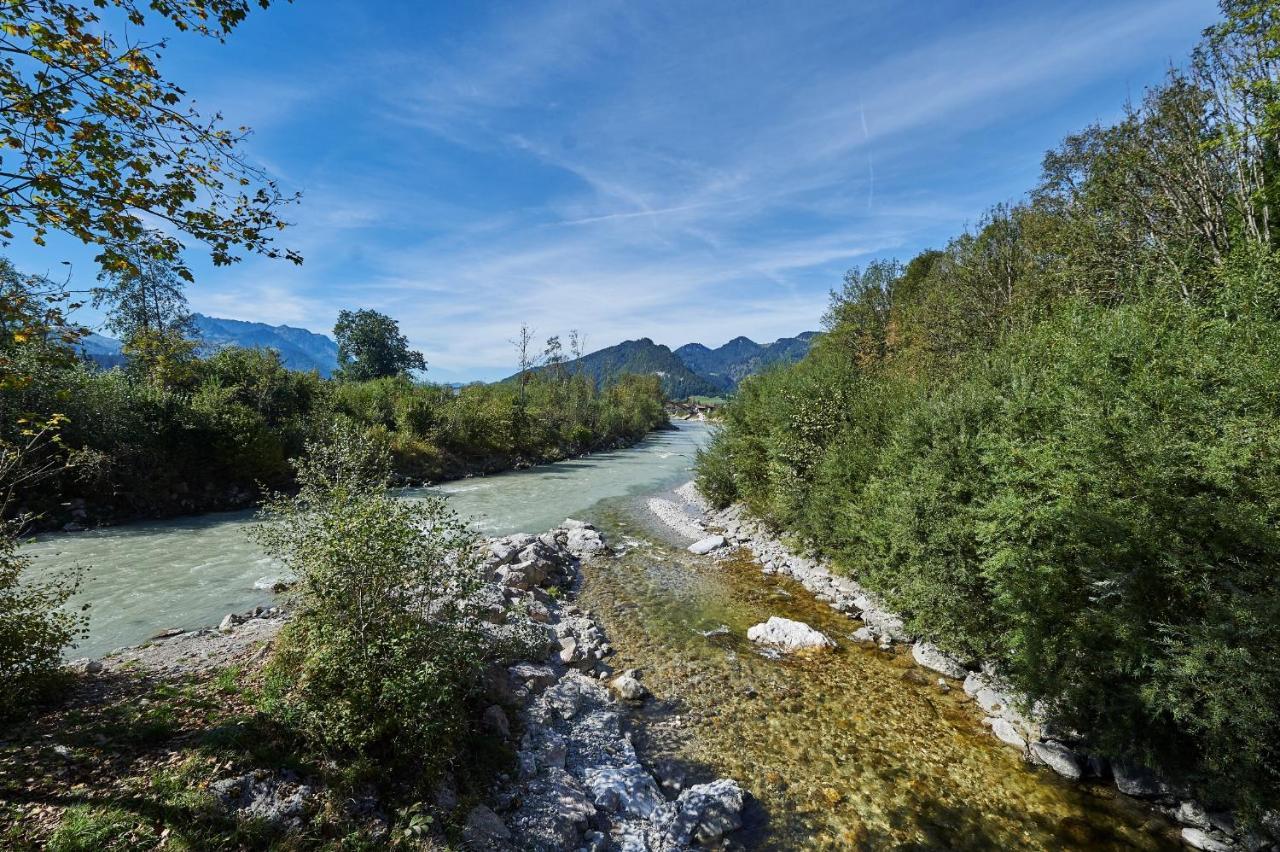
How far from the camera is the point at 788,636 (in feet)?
37.3

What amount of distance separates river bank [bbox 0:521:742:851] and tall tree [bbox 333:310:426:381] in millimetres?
59503

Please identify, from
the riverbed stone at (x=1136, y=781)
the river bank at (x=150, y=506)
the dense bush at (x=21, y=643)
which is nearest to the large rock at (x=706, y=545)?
the river bank at (x=150, y=506)

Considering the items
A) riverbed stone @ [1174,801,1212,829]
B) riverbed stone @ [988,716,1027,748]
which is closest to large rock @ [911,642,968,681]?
riverbed stone @ [988,716,1027,748]

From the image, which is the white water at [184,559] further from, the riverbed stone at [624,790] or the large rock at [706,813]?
the large rock at [706,813]

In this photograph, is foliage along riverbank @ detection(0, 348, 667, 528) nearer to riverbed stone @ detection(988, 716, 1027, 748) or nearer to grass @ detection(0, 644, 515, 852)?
grass @ detection(0, 644, 515, 852)

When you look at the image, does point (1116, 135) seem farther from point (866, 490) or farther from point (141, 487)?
point (141, 487)

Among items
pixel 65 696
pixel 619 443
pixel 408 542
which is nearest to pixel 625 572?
pixel 408 542

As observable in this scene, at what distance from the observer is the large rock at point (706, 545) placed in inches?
717

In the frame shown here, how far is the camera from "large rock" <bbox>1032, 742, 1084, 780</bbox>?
7.22 metres

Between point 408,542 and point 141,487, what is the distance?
22.7 m

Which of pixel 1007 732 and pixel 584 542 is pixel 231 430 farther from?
pixel 1007 732

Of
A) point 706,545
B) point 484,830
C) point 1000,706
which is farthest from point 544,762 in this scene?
point 706,545

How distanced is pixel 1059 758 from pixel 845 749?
9.74ft

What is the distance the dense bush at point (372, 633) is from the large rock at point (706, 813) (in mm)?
2884
